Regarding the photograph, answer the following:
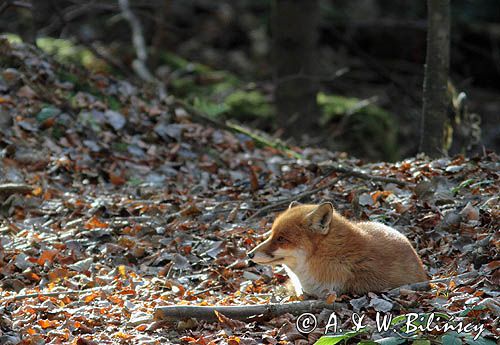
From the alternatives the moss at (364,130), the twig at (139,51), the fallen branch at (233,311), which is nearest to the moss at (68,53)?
the twig at (139,51)

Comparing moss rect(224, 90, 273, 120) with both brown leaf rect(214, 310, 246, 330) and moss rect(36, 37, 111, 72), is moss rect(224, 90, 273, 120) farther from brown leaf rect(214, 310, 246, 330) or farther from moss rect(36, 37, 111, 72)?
brown leaf rect(214, 310, 246, 330)

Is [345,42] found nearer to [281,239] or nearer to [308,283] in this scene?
[281,239]

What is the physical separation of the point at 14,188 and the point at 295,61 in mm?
7189

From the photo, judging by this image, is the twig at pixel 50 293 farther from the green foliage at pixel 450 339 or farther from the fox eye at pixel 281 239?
the green foliage at pixel 450 339

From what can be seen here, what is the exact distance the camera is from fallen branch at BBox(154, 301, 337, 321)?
5289 mm

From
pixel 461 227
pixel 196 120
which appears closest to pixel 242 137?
pixel 196 120

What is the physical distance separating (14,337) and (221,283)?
199 centimetres

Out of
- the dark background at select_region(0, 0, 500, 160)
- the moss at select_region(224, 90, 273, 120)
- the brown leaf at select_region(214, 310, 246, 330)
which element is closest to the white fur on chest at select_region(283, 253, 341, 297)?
the brown leaf at select_region(214, 310, 246, 330)

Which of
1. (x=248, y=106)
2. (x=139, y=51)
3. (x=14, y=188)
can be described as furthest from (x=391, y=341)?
(x=139, y=51)

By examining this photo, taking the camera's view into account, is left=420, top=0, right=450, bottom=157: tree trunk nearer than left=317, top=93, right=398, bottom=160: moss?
Yes

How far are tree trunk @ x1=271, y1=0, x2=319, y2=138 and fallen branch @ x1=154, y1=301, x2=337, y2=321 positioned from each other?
8.50 metres

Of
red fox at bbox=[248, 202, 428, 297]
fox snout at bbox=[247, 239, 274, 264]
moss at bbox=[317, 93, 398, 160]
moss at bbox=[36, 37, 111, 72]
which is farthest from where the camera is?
moss at bbox=[36, 37, 111, 72]

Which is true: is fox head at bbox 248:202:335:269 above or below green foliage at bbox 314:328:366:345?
above

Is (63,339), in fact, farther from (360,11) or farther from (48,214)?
(360,11)
